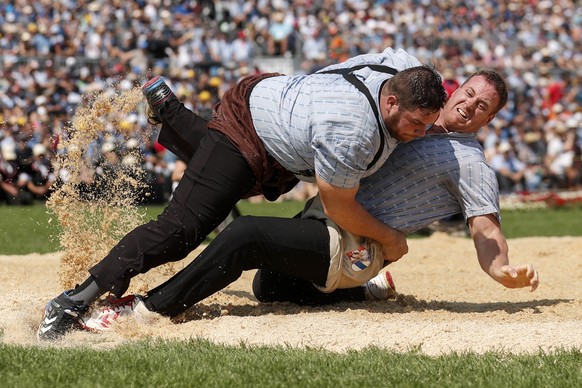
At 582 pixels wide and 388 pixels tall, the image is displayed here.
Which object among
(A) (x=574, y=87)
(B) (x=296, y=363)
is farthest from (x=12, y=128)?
(A) (x=574, y=87)

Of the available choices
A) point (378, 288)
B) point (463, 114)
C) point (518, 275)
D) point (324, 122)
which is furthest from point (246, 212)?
point (324, 122)

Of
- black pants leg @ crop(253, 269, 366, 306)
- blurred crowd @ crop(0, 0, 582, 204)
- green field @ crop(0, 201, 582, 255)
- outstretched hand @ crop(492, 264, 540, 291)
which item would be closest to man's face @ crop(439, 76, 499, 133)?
outstretched hand @ crop(492, 264, 540, 291)

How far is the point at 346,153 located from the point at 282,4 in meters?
18.1

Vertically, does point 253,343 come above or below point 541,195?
above

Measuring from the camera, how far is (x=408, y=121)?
5.38 meters

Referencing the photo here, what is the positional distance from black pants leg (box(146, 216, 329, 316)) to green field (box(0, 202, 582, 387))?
479 mm

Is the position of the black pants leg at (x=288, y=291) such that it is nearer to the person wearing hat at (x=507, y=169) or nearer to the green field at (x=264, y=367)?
the green field at (x=264, y=367)

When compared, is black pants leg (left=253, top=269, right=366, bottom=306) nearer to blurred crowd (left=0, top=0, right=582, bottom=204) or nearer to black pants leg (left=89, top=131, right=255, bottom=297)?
black pants leg (left=89, top=131, right=255, bottom=297)

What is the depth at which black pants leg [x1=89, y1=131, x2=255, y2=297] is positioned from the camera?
5.67m

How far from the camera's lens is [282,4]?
22828mm

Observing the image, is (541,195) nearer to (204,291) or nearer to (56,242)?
(56,242)

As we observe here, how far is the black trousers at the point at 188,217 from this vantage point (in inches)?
223

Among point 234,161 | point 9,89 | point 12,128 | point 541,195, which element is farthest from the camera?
point 541,195

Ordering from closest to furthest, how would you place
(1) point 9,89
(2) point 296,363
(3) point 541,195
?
(2) point 296,363 < (1) point 9,89 < (3) point 541,195
